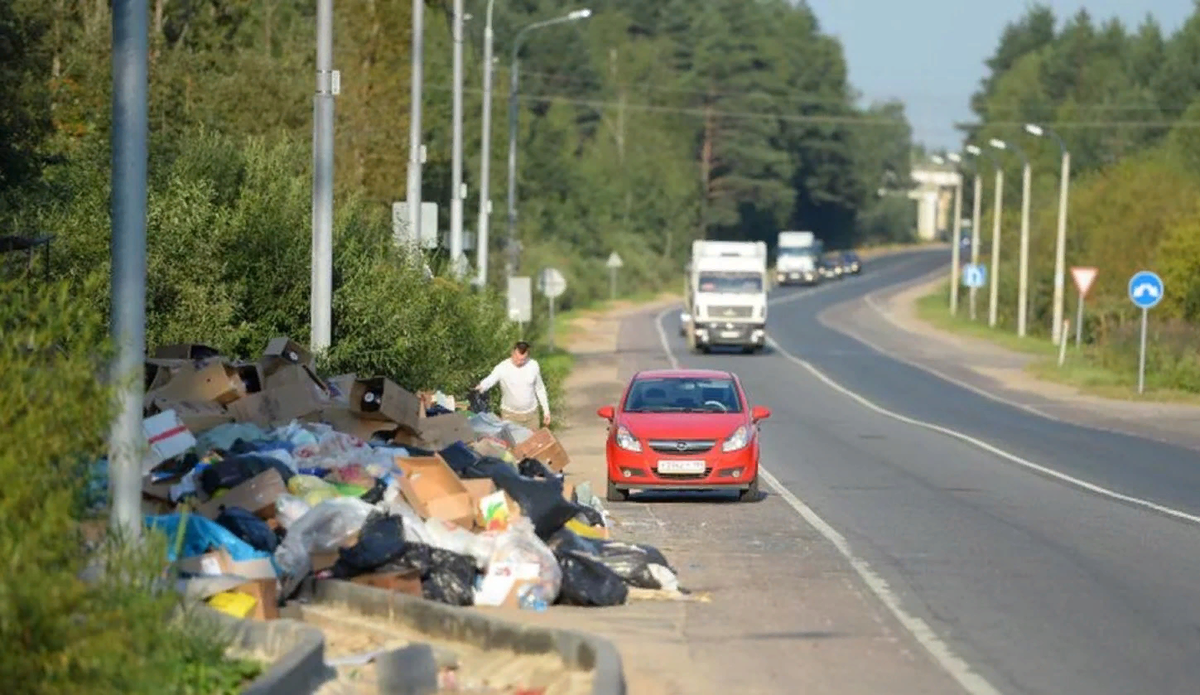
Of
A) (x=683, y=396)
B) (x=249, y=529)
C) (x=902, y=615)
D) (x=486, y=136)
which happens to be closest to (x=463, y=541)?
(x=249, y=529)

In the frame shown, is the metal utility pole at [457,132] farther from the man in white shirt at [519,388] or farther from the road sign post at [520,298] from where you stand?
the man in white shirt at [519,388]

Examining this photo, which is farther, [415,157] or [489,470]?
[415,157]

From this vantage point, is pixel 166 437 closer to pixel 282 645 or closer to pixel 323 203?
pixel 282 645

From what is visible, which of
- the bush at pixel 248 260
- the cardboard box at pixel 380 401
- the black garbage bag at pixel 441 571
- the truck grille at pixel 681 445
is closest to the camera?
the black garbage bag at pixel 441 571

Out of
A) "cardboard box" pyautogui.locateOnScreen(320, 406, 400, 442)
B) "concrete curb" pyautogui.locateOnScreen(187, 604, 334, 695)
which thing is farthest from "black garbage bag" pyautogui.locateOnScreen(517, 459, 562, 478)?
"concrete curb" pyautogui.locateOnScreen(187, 604, 334, 695)

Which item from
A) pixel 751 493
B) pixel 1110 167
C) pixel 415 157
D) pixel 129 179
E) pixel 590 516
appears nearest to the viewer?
pixel 129 179

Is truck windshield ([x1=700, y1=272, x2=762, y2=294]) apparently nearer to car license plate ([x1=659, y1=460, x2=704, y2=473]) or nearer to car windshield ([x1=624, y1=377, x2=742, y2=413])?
car windshield ([x1=624, y1=377, x2=742, y2=413])

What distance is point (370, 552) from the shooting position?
1509cm

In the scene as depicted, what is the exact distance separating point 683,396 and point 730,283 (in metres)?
41.2

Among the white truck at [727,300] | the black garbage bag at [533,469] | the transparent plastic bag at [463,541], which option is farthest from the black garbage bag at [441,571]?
the white truck at [727,300]

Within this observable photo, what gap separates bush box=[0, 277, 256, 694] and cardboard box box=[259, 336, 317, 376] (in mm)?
10699

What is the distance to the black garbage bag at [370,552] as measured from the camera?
15055 mm

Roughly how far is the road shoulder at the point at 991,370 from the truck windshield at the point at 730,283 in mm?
5024

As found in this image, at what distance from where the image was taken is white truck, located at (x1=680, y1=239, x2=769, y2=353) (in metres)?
67.4
